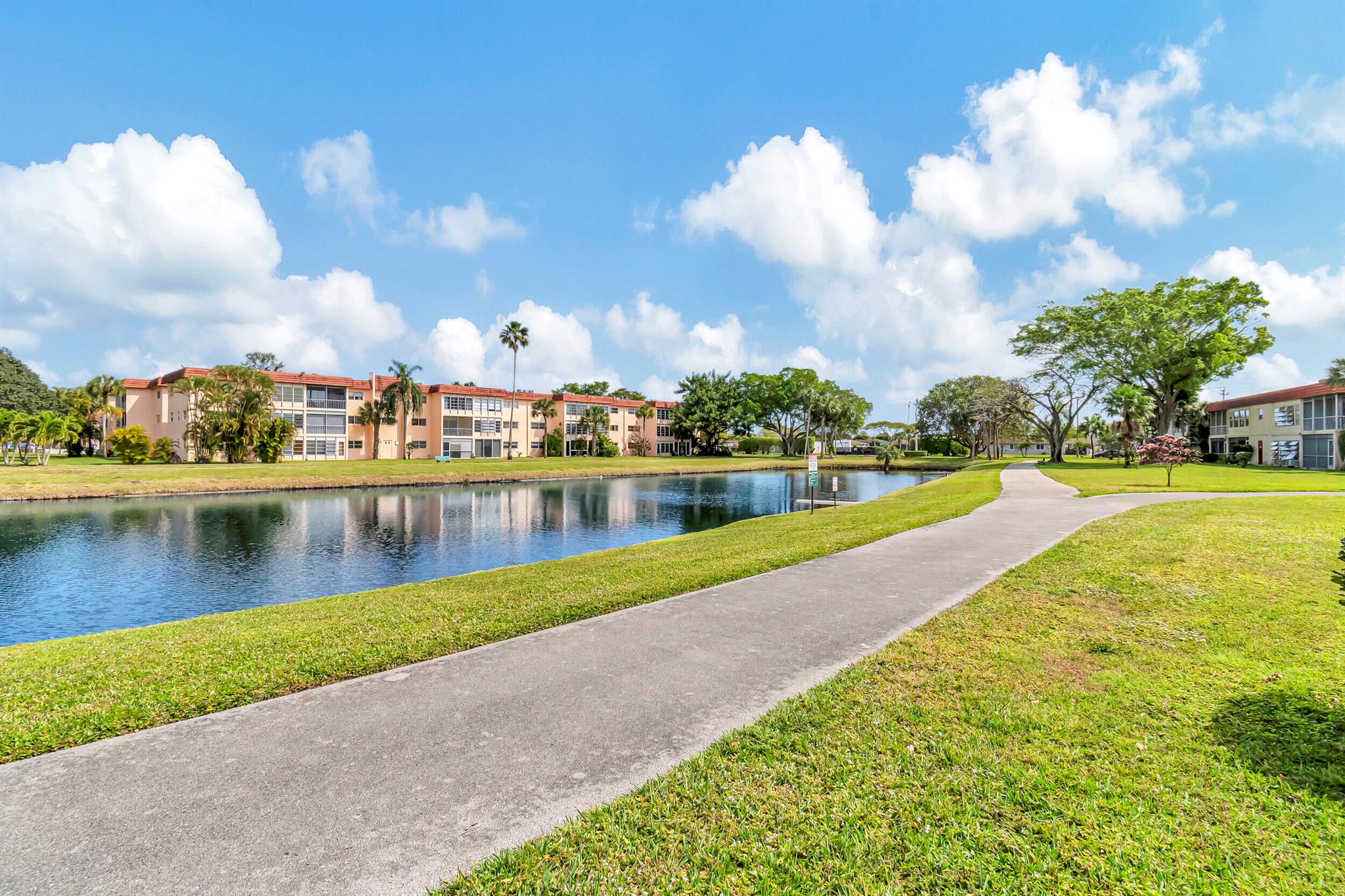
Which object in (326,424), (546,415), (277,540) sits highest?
(546,415)

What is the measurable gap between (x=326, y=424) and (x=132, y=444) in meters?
14.9

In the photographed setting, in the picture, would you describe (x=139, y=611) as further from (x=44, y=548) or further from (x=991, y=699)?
(x=991, y=699)

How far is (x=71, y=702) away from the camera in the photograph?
4949 millimetres

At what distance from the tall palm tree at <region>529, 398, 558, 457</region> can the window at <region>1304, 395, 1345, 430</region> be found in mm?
67102

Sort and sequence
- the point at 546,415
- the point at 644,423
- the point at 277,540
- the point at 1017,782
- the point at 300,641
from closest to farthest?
the point at 1017,782 → the point at 300,641 → the point at 277,540 → the point at 546,415 → the point at 644,423

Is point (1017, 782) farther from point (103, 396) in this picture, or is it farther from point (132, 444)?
point (103, 396)

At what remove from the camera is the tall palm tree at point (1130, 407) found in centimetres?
4516

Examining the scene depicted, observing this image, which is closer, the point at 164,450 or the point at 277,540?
the point at 277,540

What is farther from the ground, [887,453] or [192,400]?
[192,400]

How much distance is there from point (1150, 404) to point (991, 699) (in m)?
55.4

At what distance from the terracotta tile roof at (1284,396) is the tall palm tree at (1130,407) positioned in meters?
7.17

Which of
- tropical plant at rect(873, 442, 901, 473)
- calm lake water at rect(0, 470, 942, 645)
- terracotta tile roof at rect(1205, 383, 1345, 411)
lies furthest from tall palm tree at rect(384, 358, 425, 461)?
terracotta tile roof at rect(1205, 383, 1345, 411)

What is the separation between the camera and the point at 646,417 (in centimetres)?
8425

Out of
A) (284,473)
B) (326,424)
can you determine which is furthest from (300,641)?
(326,424)
